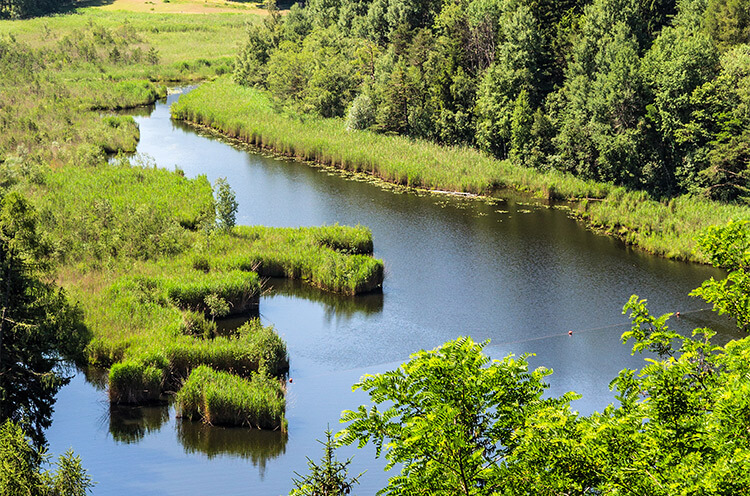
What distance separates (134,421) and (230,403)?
3324mm

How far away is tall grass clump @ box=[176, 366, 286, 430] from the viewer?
1038 inches

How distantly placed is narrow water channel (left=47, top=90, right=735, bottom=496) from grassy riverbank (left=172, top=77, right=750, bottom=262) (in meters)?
1.91

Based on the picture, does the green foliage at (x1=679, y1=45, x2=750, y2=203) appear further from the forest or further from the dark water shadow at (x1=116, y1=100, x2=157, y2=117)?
the dark water shadow at (x1=116, y1=100, x2=157, y2=117)

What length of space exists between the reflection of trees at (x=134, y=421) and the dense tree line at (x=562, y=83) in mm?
35235

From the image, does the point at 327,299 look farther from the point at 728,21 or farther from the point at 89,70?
the point at 89,70

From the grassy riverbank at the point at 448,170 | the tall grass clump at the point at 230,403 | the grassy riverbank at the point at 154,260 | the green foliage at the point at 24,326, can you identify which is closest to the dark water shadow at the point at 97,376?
the grassy riverbank at the point at 154,260

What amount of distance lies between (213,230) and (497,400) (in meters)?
28.2

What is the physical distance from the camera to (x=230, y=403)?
2634 centimetres

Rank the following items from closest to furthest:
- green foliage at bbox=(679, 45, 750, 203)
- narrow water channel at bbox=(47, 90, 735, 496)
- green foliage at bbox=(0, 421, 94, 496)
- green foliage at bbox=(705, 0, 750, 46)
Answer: green foliage at bbox=(0, 421, 94, 496) → narrow water channel at bbox=(47, 90, 735, 496) → green foliage at bbox=(679, 45, 750, 203) → green foliage at bbox=(705, 0, 750, 46)

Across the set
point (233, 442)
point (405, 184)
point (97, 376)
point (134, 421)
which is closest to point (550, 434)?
point (233, 442)

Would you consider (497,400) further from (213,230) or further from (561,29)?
(561,29)

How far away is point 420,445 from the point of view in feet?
44.5

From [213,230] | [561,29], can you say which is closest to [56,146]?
[213,230]

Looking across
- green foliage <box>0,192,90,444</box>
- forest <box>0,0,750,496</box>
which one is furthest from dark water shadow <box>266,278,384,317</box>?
green foliage <box>0,192,90,444</box>
